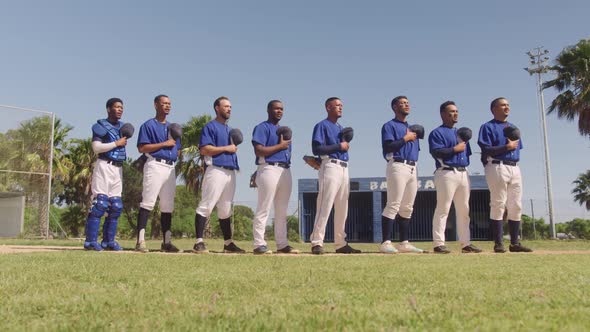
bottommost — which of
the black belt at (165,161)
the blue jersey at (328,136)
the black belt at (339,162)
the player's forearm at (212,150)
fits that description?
the black belt at (339,162)

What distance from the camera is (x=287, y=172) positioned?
6.68m

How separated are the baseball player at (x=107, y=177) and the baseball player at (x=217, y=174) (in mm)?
1231

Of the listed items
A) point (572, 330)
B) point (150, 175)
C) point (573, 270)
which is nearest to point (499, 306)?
point (572, 330)

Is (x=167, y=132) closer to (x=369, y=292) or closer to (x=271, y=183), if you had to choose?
(x=271, y=183)

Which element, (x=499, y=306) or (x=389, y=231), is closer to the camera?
(x=499, y=306)

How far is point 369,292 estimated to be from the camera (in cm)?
277

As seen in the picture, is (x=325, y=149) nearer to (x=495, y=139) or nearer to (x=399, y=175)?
(x=399, y=175)

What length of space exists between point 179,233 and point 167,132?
1494 inches

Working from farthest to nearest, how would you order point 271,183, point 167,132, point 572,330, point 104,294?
point 167,132 < point 271,183 < point 104,294 < point 572,330

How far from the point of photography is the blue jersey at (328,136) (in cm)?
660

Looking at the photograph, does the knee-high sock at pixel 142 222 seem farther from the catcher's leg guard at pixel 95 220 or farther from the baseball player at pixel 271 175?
the baseball player at pixel 271 175

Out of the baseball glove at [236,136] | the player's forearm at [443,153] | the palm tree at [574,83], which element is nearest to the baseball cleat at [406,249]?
the player's forearm at [443,153]

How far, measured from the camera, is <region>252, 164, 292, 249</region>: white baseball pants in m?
6.48

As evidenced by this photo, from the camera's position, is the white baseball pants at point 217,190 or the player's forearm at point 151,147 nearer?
the white baseball pants at point 217,190
